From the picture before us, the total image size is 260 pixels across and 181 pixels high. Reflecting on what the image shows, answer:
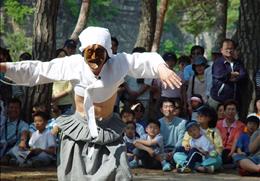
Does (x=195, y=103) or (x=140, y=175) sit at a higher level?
(x=195, y=103)

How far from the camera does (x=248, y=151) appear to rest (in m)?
10.7

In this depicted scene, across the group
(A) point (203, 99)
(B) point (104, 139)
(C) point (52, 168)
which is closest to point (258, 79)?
(A) point (203, 99)

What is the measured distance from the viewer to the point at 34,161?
1084 centimetres

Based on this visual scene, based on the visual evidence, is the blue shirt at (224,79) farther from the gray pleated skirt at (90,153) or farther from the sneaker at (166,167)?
the gray pleated skirt at (90,153)

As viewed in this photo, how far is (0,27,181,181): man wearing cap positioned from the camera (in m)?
6.20

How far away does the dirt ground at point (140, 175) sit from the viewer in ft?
32.8

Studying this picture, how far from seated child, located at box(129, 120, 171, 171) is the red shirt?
91cm

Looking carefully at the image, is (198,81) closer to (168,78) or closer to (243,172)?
(243,172)

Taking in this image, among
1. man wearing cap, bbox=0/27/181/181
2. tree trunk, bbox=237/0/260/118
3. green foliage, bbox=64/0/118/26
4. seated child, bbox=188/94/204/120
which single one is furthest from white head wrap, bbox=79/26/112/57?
green foliage, bbox=64/0/118/26

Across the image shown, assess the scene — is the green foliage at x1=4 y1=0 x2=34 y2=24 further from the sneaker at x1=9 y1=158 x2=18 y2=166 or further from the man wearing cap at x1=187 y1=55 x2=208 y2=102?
the sneaker at x1=9 y1=158 x2=18 y2=166

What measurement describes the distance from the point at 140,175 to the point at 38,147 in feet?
4.91

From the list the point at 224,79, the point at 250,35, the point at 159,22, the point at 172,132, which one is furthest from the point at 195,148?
the point at 159,22

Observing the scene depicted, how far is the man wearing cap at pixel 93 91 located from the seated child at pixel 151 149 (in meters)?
4.35

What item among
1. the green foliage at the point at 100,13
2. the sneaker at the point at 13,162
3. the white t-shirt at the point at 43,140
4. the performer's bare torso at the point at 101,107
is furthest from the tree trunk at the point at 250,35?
the green foliage at the point at 100,13
